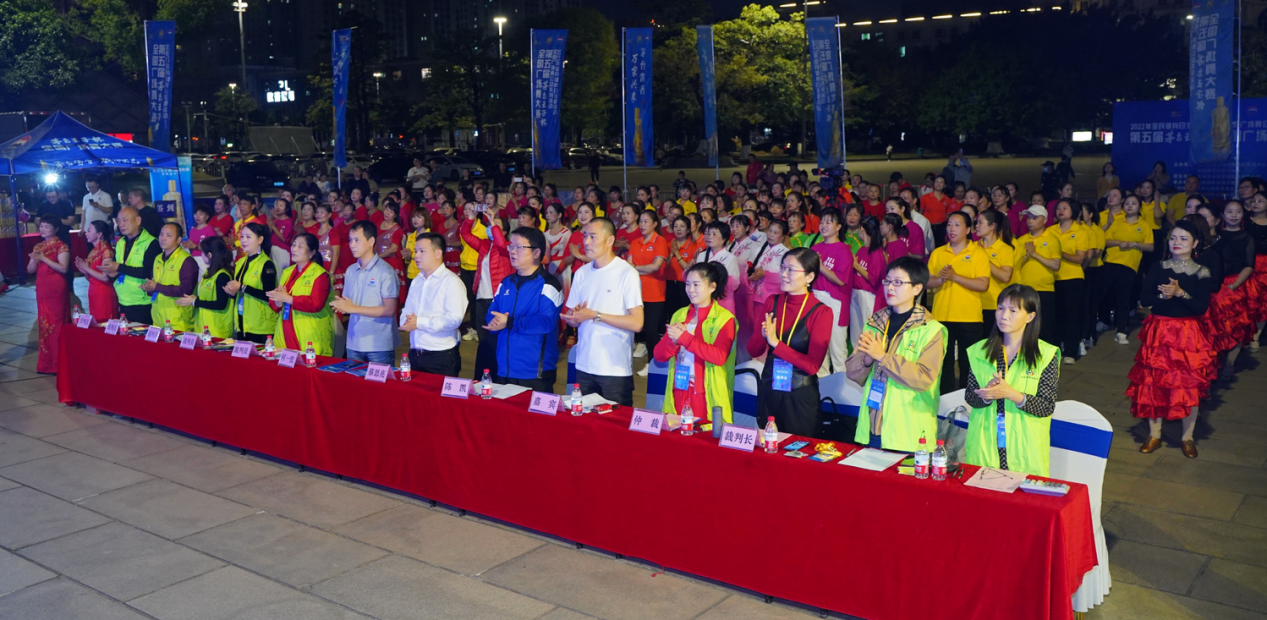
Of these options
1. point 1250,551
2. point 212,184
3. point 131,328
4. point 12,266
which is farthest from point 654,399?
point 212,184

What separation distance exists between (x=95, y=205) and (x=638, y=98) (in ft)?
29.7

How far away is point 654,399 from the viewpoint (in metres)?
6.21

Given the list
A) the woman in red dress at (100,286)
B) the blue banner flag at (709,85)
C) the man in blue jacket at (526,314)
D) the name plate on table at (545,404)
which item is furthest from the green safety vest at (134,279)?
the blue banner flag at (709,85)

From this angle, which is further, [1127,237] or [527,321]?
[1127,237]

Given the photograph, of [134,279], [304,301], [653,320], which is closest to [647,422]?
[304,301]

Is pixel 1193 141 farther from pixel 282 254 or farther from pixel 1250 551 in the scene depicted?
pixel 282 254

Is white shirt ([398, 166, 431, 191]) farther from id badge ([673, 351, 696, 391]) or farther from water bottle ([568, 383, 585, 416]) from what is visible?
water bottle ([568, 383, 585, 416])

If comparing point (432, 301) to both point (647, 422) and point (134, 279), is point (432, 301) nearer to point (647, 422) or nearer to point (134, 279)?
point (647, 422)

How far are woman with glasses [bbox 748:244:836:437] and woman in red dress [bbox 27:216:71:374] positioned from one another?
7.28m

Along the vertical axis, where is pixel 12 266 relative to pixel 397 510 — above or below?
above

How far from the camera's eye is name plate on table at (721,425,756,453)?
15.0ft

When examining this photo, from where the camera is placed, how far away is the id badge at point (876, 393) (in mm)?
4891

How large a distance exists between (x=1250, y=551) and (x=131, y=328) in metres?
7.84

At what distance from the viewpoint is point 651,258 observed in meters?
9.15
